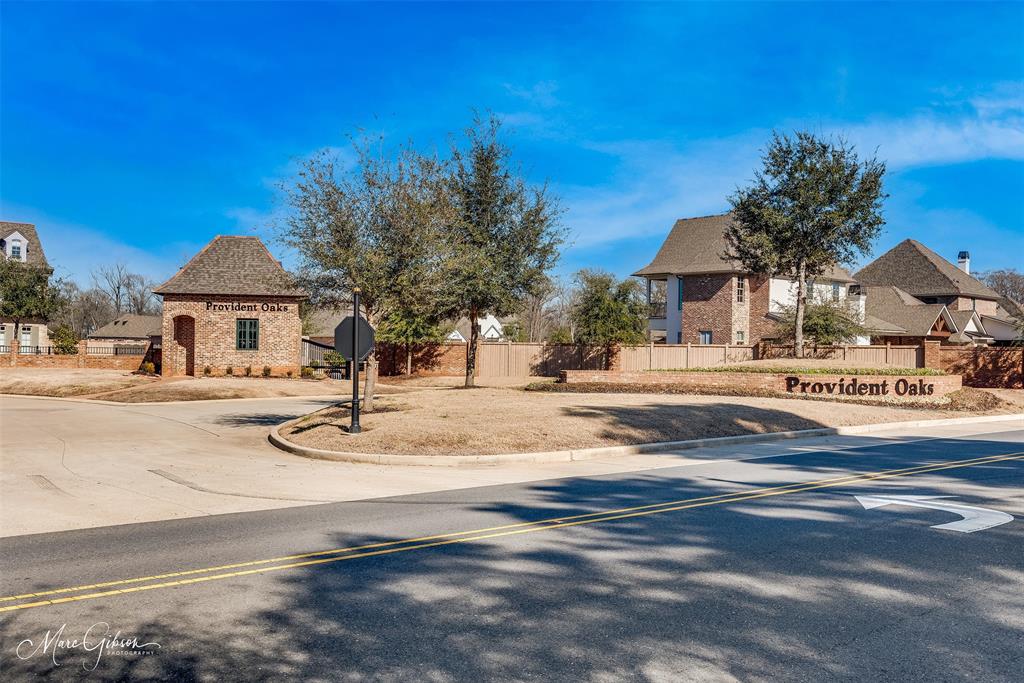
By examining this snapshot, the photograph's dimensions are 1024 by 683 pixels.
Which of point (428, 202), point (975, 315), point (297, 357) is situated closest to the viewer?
point (428, 202)

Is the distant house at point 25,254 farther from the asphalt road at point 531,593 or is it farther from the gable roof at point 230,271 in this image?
the asphalt road at point 531,593

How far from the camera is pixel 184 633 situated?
5.35 meters

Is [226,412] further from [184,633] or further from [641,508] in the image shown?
[184,633]

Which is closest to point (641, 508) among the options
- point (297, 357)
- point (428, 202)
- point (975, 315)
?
point (428, 202)

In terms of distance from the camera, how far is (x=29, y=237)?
57.0 m

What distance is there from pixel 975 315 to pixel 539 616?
2488 inches

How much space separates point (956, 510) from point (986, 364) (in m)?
30.4

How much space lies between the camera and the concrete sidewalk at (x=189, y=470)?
1008 centimetres

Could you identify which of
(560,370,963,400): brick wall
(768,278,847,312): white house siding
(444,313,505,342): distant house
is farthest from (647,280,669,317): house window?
(560,370,963,400): brick wall

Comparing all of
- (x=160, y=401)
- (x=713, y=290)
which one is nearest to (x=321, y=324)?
(x=713, y=290)

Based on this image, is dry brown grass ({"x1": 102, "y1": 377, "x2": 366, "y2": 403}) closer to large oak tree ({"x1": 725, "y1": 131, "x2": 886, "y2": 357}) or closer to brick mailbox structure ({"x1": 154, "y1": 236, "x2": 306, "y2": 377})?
brick mailbox structure ({"x1": 154, "y1": 236, "x2": 306, "y2": 377})

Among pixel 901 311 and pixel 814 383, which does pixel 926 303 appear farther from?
pixel 814 383

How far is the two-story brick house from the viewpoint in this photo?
4988 centimetres

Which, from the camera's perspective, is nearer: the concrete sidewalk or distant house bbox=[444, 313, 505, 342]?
the concrete sidewalk
